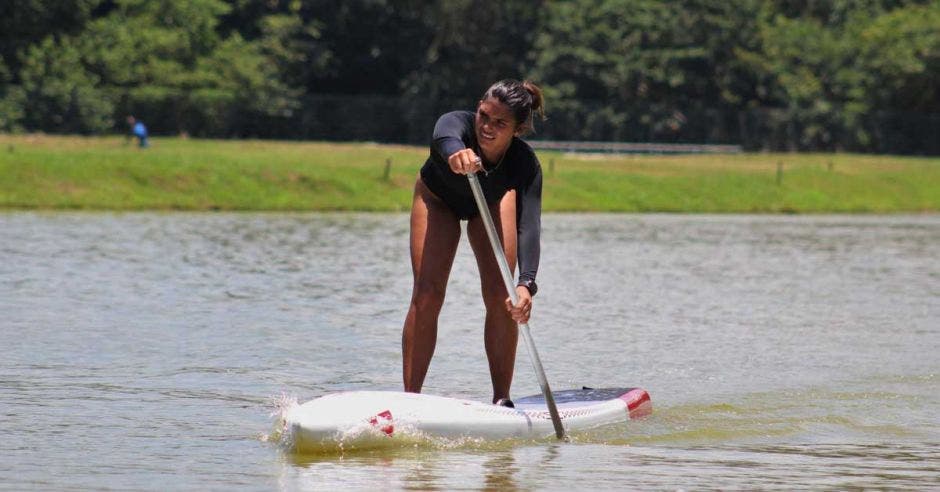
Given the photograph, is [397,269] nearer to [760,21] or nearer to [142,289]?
[142,289]

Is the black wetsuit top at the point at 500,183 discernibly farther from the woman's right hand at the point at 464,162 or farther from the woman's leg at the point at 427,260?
the woman's right hand at the point at 464,162

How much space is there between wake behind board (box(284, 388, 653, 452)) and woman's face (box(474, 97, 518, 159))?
151 cm

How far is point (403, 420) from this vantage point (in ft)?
33.2

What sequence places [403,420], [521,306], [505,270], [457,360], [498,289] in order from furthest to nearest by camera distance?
[457,360]
[498,289]
[505,270]
[521,306]
[403,420]

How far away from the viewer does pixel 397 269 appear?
81.8 ft

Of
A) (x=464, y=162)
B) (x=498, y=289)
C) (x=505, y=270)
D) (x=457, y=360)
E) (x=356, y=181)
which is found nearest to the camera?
(x=464, y=162)

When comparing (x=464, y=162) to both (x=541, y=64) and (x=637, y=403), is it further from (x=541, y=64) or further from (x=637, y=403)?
(x=541, y=64)

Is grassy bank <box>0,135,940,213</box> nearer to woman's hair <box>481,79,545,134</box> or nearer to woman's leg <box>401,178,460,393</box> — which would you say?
woman's leg <box>401,178,460,393</box>

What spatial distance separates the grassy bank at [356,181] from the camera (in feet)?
136

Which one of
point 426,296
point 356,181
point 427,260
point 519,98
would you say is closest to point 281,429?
point 426,296

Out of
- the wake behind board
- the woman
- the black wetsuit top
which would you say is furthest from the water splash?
the black wetsuit top

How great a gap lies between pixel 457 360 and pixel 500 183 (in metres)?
4.11

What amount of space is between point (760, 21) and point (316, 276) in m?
65.1

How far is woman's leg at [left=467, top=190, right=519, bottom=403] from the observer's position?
35.5 feet
